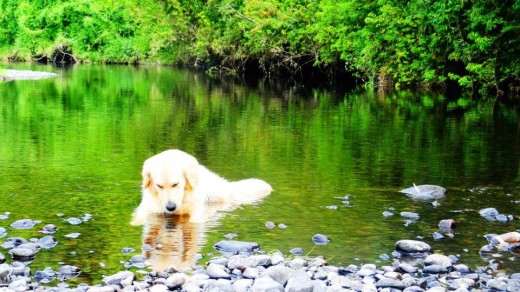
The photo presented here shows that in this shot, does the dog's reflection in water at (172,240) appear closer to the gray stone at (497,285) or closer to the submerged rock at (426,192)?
the gray stone at (497,285)

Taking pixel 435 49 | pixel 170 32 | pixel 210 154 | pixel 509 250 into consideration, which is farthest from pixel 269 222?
pixel 170 32

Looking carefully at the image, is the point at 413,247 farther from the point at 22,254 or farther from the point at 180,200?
the point at 22,254

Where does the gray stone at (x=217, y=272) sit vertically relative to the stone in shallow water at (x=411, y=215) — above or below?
above

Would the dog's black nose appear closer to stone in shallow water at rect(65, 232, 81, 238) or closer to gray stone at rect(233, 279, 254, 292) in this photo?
stone in shallow water at rect(65, 232, 81, 238)

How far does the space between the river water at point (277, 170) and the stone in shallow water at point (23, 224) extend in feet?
0.30

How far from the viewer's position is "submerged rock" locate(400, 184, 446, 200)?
487 inches

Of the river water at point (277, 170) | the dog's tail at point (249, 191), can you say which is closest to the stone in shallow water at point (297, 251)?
the river water at point (277, 170)

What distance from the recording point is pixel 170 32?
60.7m

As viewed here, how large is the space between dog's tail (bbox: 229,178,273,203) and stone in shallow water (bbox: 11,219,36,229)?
312cm

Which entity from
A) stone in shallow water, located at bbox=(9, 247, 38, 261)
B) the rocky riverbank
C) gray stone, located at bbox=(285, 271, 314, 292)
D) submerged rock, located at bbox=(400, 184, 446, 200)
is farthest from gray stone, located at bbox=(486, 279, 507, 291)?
submerged rock, located at bbox=(400, 184, 446, 200)

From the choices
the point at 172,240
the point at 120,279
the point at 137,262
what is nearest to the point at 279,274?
the point at 120,279

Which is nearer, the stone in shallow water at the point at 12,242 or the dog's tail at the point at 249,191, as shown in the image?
the stone in shallow water at the point at 12,242

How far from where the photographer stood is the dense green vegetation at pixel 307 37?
33.7 meters

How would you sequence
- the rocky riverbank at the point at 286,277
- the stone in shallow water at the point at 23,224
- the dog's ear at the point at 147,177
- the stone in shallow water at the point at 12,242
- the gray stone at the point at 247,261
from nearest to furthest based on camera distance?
the rocky riverbank at the point at 286,277
the gray stone at the point at 247,261
the stone in shallow water at the point at 12,242
the stone in shallow water at the point at 23,224
the dog's ear at the point at 147,177
